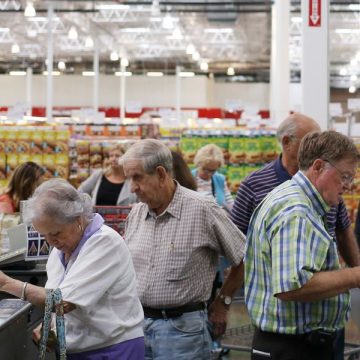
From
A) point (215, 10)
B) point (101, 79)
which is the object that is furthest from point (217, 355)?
point (101, 79)

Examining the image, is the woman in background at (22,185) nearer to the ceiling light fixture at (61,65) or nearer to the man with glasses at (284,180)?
the man with glasses at (284,180)

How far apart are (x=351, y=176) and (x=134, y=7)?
21840mm

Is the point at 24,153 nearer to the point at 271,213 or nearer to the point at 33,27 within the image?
the point at 271,213

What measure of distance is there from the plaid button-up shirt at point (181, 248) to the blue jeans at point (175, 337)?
8 centimetres

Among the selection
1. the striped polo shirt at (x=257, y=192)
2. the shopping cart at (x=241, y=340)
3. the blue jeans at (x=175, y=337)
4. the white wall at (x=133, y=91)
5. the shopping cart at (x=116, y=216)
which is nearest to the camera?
the blue jeans at (x=175, y=337)

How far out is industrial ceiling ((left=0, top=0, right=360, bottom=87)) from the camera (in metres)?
23.3

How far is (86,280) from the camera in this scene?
3014mm

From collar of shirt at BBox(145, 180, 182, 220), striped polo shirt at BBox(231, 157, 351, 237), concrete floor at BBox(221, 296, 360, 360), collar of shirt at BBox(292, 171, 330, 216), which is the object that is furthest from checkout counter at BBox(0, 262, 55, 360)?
concrete floor at BBox(221, 296, 360, 360)

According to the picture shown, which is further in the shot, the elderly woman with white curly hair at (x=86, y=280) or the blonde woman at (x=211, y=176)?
the blonde woman at (x=211, y=176)

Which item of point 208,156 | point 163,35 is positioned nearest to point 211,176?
point 208,156

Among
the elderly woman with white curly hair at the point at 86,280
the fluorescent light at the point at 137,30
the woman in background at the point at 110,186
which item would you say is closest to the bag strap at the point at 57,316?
the elderly woman with white curly hair at the point at 86,280

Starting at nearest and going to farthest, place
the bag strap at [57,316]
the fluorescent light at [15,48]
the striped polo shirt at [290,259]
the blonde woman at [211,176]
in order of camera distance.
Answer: the striped polo shirt at [290,259], the bag strap at [57,316], the blonde woman at [211,176], the fluorescent light at [15,48]

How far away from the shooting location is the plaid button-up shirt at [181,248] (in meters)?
3.68

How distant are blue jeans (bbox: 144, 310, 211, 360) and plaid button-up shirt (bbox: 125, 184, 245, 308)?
0.08m
